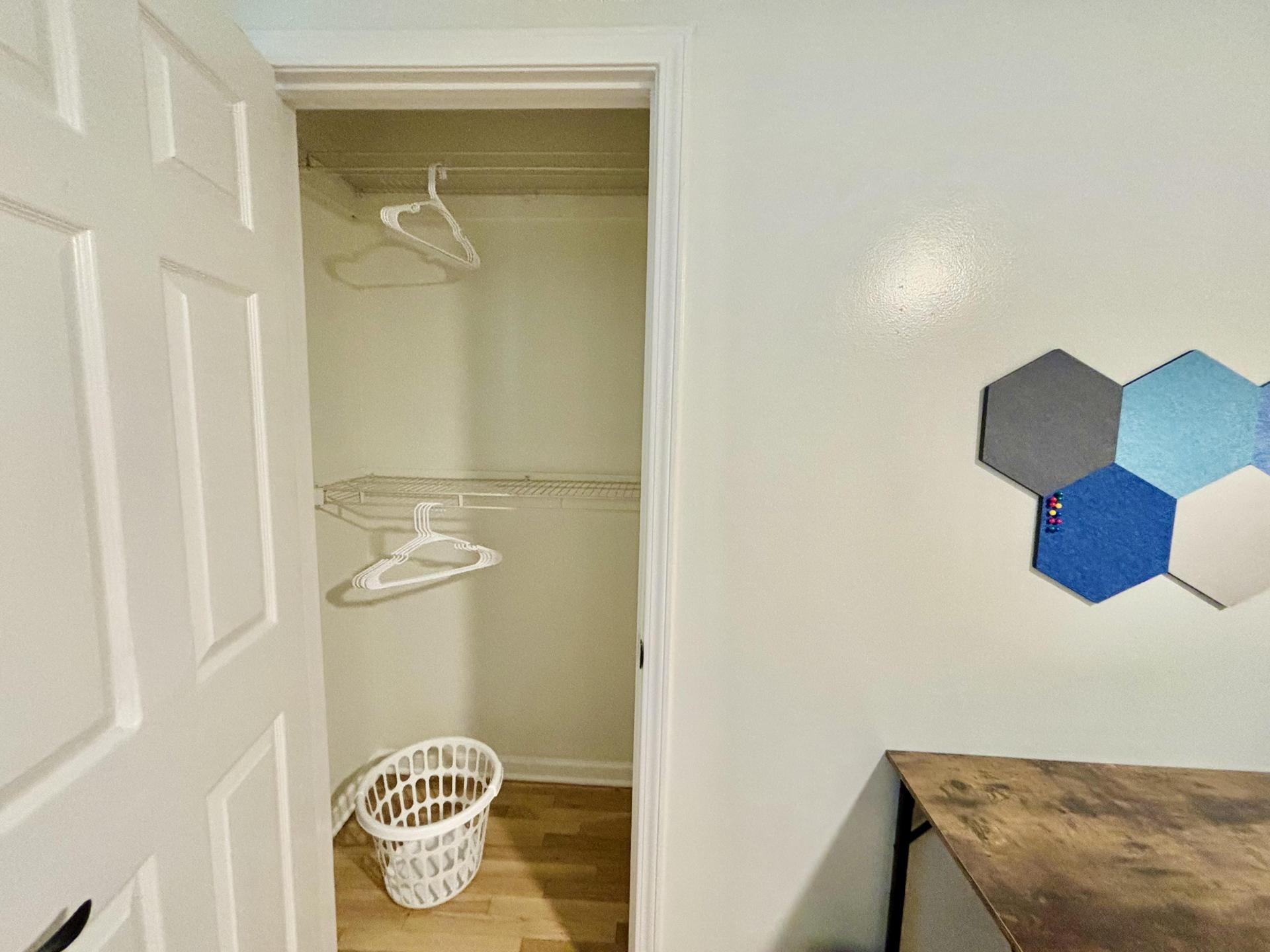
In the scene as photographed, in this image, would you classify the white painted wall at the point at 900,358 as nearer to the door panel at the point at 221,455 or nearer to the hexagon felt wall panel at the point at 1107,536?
the hexagon felt wall panel at the point at 1107,536

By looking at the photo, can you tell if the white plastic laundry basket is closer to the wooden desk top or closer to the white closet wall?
the white closet wall

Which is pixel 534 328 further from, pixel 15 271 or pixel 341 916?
pixel 341 916

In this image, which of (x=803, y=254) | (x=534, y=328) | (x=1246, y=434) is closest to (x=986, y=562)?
(x=1246, y=434)

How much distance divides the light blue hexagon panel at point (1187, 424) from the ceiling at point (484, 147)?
1.33m

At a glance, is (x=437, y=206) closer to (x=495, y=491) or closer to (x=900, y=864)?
(x=495, y=491)

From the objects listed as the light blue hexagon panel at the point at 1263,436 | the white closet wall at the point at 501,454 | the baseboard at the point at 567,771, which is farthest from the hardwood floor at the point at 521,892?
the light blue hexagon panel at the point at 1263,436

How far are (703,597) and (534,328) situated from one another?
1255mm

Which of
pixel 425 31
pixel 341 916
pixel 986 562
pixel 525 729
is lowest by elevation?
pixel 341 916

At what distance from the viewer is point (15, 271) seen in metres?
0.54

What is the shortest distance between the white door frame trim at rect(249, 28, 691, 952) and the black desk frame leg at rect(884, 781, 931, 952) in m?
0.50

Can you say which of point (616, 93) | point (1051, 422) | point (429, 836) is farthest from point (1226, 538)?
point (429, 836)

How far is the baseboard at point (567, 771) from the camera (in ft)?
6.93

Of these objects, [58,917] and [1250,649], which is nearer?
[58,917]

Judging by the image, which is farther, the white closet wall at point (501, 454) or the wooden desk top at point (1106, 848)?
the white closet wall at point (501, 454)
